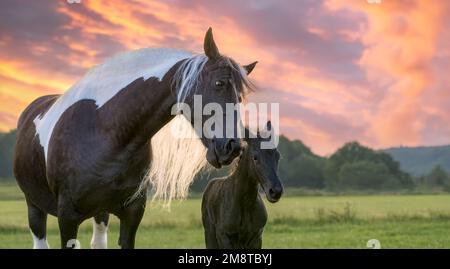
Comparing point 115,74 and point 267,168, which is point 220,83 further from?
point 267,168

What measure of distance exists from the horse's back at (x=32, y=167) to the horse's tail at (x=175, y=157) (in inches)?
40.8

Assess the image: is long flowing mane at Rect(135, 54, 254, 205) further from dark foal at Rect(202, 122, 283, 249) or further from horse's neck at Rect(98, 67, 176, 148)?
dark foal at Rect(202, 122, 283, 249)

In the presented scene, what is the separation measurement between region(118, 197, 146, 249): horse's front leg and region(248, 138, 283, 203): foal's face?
1347 mm

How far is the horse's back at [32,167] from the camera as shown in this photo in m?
5.39

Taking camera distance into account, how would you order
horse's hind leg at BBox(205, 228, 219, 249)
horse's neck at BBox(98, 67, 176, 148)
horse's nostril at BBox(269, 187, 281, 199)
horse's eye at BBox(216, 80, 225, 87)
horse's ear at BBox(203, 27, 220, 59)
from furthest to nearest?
horse's hind leg at BBox(205, 228, 219, 249)
horse's nostril at BBox(269, 187, 281, 199)
horse's neck at BBox(98, 67, 176, 148)
horse's ear at BBox(203, 27, 220, 59)
horse's eye at BBox(216, 80, 225, 87)

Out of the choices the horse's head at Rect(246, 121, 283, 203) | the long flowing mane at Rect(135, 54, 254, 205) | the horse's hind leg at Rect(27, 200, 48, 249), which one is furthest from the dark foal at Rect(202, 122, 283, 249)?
the horse's hind leg at Rect(27, 200, 48, 249)

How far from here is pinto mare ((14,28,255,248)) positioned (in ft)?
13.9

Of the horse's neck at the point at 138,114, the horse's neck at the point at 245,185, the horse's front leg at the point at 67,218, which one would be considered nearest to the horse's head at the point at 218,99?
the horse's neck at the point at 138,114

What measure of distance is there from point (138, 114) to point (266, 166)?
1.73 m

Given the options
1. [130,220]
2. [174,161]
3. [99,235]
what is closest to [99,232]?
[99,235]

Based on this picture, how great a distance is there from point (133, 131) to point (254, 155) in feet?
5.67

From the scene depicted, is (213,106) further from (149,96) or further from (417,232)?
(417,232)

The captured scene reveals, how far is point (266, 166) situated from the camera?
5.88 metres
